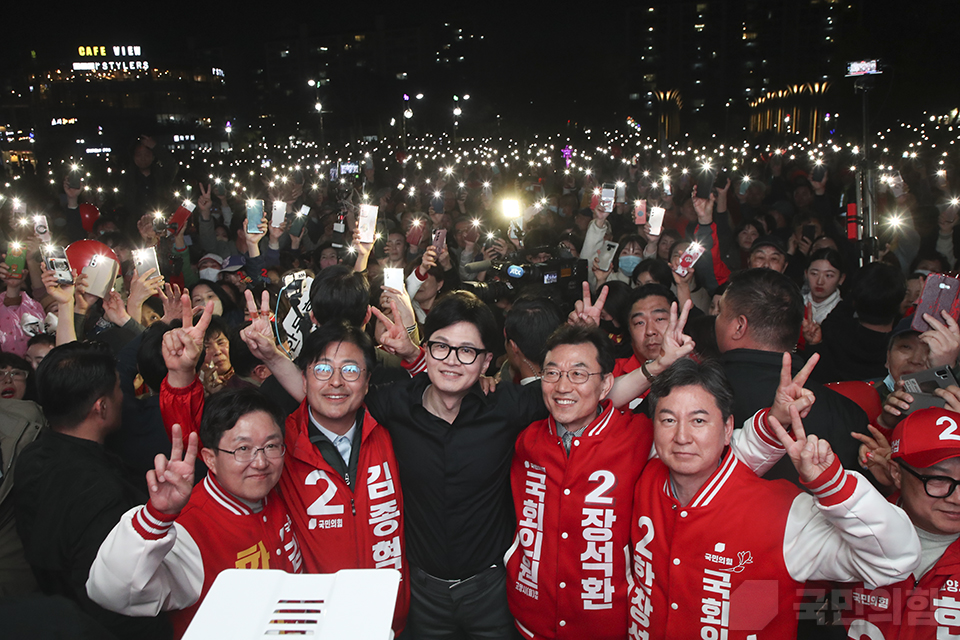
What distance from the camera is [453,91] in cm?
6406

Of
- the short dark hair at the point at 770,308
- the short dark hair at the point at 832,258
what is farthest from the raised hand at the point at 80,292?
the short dark hair at the point at 832,258

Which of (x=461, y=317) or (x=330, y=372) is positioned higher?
(x=461, y=317)

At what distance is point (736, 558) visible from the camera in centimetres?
238

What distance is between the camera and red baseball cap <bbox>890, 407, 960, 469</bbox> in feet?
7.42

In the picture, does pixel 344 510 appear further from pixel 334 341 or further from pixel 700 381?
pixel 700 381

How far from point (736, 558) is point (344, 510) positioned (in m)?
1.60

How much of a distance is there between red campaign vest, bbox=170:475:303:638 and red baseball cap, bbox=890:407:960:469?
2.39 meters

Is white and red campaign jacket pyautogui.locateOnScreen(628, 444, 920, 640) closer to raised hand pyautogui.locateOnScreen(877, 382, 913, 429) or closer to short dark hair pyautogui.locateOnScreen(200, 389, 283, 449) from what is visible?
raised hand pyautogui.locateOnScreen(877, 382, 913, 429)

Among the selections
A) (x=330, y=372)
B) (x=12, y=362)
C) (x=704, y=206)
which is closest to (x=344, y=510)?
(x=330, y=372)

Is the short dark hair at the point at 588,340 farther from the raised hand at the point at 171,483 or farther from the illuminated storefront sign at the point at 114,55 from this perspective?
the illuminated storefront sign at the point at 114,55

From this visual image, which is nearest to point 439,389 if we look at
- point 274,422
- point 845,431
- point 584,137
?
point 274,422

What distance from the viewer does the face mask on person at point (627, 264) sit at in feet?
23.9

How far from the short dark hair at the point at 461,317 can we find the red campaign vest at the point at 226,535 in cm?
109

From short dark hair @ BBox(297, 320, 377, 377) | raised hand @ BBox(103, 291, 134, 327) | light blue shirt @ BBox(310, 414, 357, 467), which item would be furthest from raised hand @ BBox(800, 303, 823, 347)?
raised hand @ BBox(103, 291, 134, 327)
